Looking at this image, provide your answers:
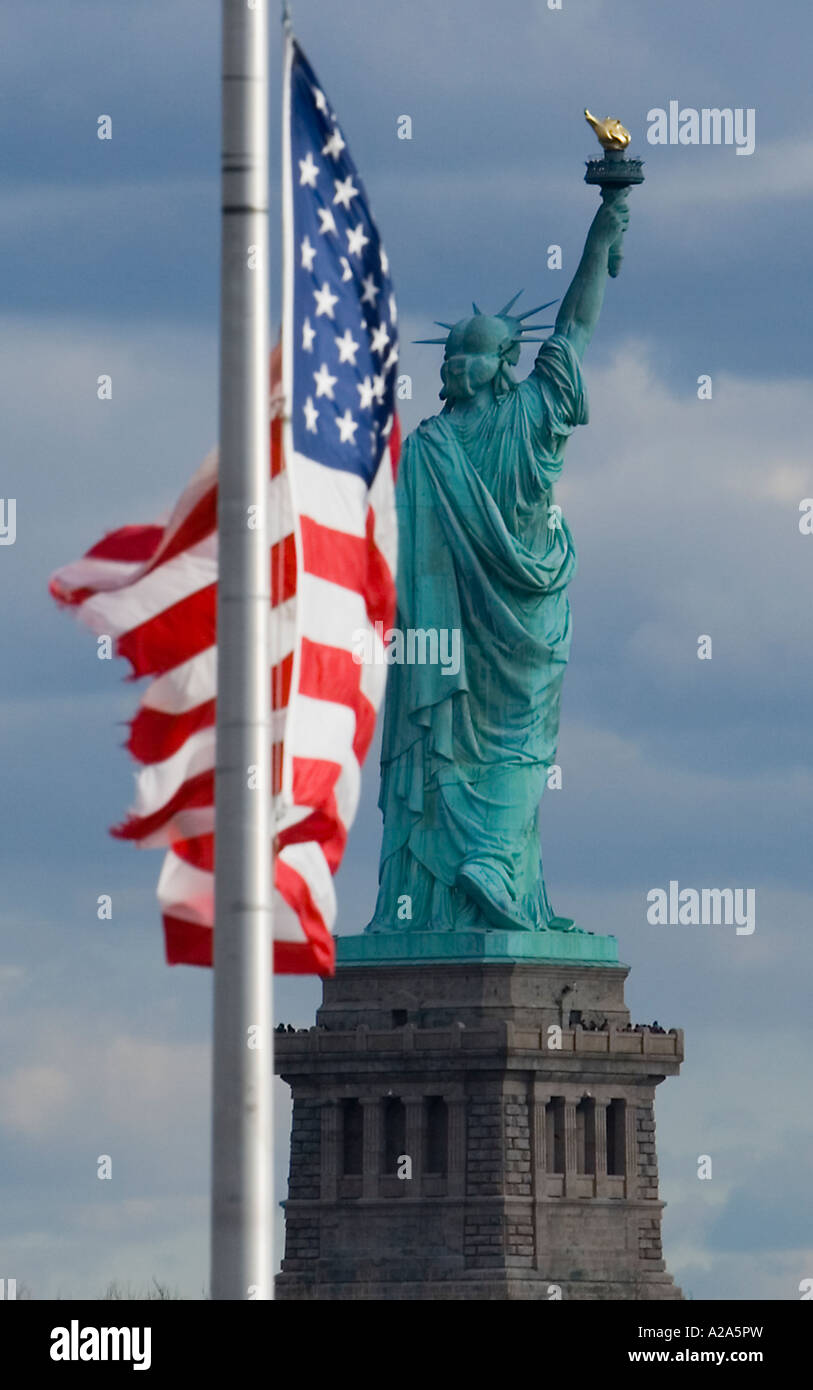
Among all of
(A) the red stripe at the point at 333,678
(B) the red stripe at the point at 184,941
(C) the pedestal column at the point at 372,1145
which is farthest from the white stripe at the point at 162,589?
(C) the pedestal column at the point at 372,1145

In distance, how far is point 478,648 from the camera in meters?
75.9

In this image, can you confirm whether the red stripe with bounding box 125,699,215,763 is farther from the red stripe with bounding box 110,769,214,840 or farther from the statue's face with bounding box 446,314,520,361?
the statue's face with bounding box 446,314,520,361

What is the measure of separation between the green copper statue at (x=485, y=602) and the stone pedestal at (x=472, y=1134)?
1.32 metres

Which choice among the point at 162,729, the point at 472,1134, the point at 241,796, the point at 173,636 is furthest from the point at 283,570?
the point at 472,1134

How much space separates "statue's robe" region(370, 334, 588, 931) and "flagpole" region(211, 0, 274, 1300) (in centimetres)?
5013

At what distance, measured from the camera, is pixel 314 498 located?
88.6ft

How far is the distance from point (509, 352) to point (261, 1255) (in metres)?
52.3

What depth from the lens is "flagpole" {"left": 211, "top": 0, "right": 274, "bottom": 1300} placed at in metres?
24.4

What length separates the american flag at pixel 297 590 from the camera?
26.5 m

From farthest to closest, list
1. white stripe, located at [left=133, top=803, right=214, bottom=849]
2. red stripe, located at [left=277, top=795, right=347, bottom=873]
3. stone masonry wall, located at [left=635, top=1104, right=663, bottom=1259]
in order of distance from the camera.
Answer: stone masonry wall, located at [left=635, top=1104, right=663, bottom=1259] → red stripe, located at [left=277, top=795, right=347, bottom=873] → white stripe, located at [left=133, top=803, right=214, bottom=849]

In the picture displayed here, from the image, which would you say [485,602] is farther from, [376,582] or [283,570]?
[283,570]

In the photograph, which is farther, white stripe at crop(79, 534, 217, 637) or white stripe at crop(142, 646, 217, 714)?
white stripe at crop(79, 534, 217, 637)

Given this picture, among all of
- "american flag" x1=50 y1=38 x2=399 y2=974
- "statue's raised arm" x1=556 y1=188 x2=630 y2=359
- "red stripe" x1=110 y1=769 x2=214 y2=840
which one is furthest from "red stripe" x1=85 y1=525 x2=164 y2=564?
"statue's raised arm" x1=556 y1=188 x2=630 y2=359
